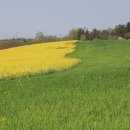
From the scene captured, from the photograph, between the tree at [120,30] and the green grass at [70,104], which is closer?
the green grass at [70,104]

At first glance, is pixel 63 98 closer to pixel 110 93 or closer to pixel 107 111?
pixel 110 93

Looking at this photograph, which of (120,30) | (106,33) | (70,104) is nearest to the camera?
(70,104)

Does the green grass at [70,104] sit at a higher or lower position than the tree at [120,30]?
higher

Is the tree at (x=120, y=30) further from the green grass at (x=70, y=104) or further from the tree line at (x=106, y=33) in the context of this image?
the green grass at (x=70, y=104)

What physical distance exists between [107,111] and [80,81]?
5.52 metres

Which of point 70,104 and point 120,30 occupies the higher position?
point 70,104

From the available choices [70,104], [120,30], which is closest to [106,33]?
[120,30]

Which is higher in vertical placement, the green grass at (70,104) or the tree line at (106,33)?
the green grass at (70,104)

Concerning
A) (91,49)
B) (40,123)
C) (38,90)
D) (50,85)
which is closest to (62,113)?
(40,123)

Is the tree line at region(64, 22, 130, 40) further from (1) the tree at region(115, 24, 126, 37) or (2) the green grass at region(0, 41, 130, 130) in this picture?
(2) the green grass at region(0, 41, 130, 130)

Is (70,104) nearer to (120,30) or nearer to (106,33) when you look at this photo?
(120,30)

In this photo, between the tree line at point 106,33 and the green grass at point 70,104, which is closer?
the green grass at point 70,104

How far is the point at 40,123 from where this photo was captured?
973 centimetres

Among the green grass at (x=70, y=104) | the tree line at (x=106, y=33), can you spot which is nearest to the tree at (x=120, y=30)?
the tree line at (x=106, y=33)
